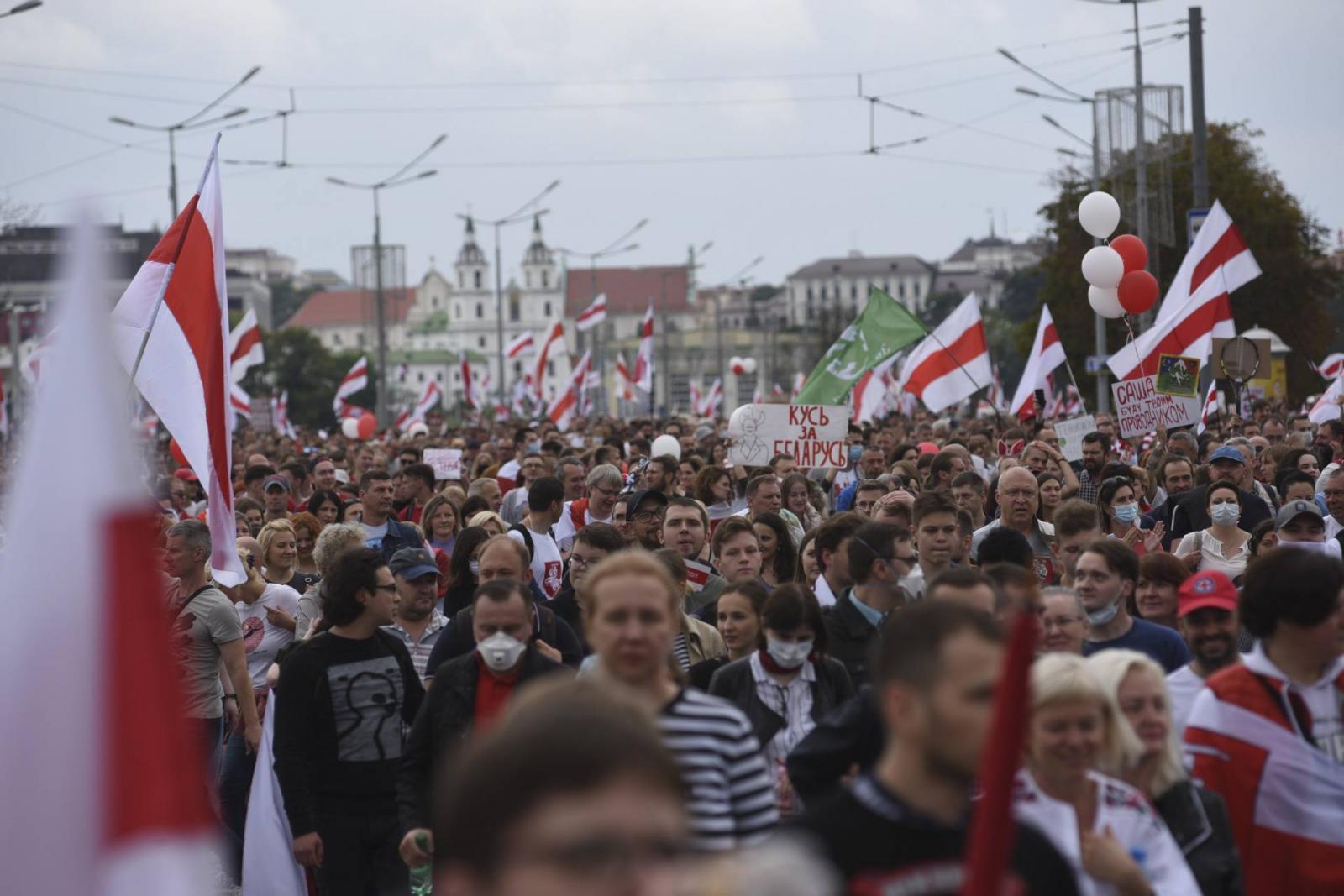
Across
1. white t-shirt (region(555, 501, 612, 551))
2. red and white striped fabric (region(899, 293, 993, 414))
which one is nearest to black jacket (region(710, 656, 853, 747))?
white t-shirt (region(555, 501, 612, 551))

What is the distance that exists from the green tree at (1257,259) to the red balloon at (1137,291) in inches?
1139

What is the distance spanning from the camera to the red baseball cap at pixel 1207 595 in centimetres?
560

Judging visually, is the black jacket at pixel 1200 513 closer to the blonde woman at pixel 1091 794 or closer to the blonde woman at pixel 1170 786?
the blonde woman at pixel 1170 786

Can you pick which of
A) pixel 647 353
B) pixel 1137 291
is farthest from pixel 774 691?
pixel 647 353

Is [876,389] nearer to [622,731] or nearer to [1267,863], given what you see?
[1267,863]

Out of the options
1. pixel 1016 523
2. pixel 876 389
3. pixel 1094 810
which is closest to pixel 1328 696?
pixel 1094 810

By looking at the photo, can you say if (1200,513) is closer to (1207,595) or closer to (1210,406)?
(1207,595)

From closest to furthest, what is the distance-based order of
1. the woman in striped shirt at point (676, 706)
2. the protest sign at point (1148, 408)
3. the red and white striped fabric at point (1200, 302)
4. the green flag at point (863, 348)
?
1. the woman in striped shirt at point (676, 706)
2. the protest sign at point (1148, 408)
3. the green flag at point (863, 348)
4. the red and white striped fabric at point (1200, 302)

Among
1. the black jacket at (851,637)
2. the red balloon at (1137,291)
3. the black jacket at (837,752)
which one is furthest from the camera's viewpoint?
the red balloon at (1137,291)

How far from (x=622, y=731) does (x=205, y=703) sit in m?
6.40

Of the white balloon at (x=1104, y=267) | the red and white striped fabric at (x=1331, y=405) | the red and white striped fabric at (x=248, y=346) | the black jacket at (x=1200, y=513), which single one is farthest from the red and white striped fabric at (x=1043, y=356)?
the black jacket at (x=1200, y=513)

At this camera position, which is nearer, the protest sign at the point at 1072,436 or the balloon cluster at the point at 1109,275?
the protest sign at the point at 1072,436

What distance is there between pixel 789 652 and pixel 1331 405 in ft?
64.0

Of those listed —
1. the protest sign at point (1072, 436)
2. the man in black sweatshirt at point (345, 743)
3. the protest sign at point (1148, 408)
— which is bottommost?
the man in black sweatshirt at point (345, 743)
